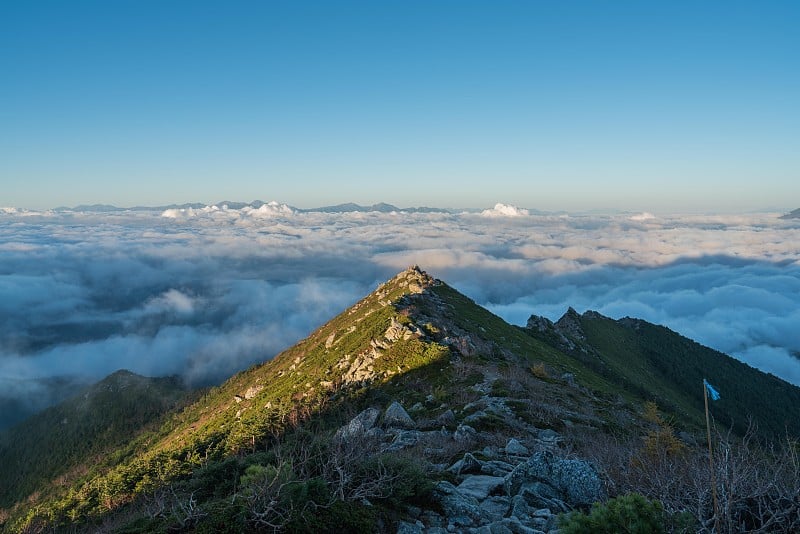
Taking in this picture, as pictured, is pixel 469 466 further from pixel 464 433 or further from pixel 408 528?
pixel 464 433

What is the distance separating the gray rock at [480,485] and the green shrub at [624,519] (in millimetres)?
3932

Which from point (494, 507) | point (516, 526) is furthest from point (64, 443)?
point (516, 526)

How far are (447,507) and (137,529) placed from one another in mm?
5823

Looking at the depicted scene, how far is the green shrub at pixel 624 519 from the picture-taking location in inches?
247

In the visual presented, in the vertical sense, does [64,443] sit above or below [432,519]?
below

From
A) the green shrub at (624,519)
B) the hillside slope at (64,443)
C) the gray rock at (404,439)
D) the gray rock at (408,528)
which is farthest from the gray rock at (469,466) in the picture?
the hillside slope at (64,443)

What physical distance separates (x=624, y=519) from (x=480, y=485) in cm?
513

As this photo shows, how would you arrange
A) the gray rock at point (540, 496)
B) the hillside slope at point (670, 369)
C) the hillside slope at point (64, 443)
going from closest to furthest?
the gray rock at point (540, 496) → the hillside slope at point (670, 369) → the hillside slope at point (64, 443)

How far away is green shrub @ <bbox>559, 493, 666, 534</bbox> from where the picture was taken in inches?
247

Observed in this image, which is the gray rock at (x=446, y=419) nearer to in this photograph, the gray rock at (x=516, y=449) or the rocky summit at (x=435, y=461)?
the rocky summit at (x=435, y=461)

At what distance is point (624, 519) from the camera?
636cm

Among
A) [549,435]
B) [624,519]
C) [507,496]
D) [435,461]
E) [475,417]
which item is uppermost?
[624,519]

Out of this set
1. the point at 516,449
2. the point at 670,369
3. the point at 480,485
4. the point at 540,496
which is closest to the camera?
the point at 540,496

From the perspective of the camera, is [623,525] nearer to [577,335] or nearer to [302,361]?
[302,361]
